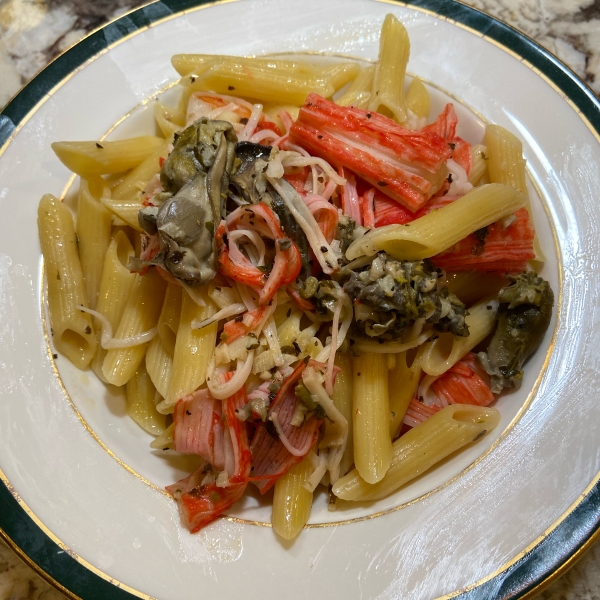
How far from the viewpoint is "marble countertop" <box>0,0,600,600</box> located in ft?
9.29

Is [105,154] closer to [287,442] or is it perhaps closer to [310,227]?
→ [310,227]

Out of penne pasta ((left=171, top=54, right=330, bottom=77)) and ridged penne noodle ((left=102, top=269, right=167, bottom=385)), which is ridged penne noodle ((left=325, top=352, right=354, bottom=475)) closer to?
ridged penne noodle ((left=102, top=269, right=167, bottom=385))

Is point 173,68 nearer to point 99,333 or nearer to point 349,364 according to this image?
point 99,333

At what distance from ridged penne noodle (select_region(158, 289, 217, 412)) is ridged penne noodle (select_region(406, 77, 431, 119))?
46.8 inches

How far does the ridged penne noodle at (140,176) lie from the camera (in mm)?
2164

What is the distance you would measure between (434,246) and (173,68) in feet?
4.74

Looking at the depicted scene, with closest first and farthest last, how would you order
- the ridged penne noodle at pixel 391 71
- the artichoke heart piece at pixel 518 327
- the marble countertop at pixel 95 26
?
the artichoke heart piece at pixel 518 327, the ridged penne noodle at pixel 391 71, the marble countertop at pixel 95 26

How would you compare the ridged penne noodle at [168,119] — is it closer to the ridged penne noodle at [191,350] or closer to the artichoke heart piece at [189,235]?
the artichoke heart piece at [189,235]

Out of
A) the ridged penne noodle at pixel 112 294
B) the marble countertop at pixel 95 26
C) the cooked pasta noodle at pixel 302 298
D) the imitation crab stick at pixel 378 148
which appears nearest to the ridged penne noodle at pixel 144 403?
the cooked pasta noodle at pixel 302 298

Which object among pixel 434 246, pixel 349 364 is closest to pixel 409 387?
pixel 349 364

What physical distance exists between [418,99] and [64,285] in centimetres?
159

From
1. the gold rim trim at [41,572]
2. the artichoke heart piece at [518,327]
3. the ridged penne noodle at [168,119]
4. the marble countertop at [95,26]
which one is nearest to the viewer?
the gold rim trim at [41,572]

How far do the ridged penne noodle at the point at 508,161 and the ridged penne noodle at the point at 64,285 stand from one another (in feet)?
5.37

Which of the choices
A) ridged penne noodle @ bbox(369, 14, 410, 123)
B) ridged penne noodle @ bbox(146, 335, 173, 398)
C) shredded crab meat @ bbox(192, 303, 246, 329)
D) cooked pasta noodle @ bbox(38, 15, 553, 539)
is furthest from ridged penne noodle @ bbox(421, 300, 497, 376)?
ridged penne noodle @ bbox(146, 335, 173, 398)
